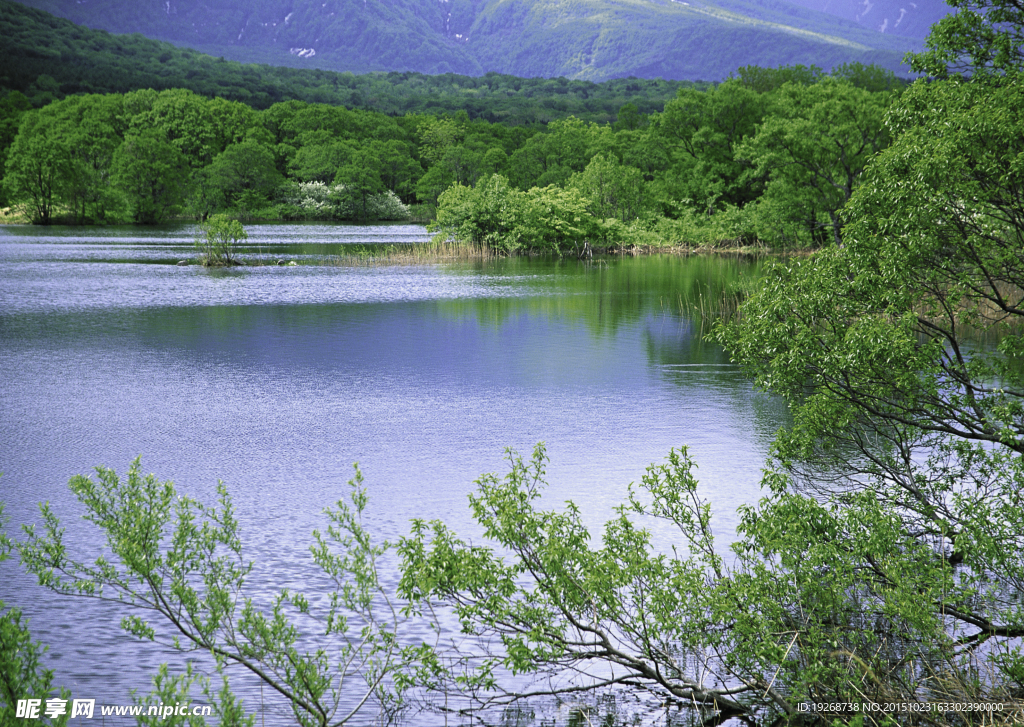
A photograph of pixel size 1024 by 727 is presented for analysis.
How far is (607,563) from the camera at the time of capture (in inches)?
224

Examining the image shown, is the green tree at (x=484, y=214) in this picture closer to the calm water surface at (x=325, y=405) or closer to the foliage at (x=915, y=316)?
the calm water surface at (x=325, y=405)

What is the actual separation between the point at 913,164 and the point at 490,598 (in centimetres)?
530

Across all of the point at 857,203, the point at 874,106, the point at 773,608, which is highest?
the point at 874,106

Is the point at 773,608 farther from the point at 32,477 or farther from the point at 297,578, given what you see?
the point at 32,477

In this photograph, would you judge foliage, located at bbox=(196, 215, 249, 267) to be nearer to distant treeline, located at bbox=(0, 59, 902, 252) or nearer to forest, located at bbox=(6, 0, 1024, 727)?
distant treeline, located at bbox=(0, 59, 902, 252)

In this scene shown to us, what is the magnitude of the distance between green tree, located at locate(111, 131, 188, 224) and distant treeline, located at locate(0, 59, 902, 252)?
0.18 meters

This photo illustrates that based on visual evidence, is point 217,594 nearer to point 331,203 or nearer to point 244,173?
point 331,203

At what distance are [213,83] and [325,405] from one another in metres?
150

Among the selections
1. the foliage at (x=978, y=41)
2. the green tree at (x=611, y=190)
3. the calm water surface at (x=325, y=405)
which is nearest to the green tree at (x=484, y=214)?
the green tree at (x=611, y=190)

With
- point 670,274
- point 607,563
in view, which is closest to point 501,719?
point 607,563

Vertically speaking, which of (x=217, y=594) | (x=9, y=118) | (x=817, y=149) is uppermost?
(x=9, y=118)

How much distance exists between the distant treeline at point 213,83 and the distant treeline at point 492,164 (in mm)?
19860

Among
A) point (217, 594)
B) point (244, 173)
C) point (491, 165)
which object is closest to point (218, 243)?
point (217, 594)

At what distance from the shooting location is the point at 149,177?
78688mm
